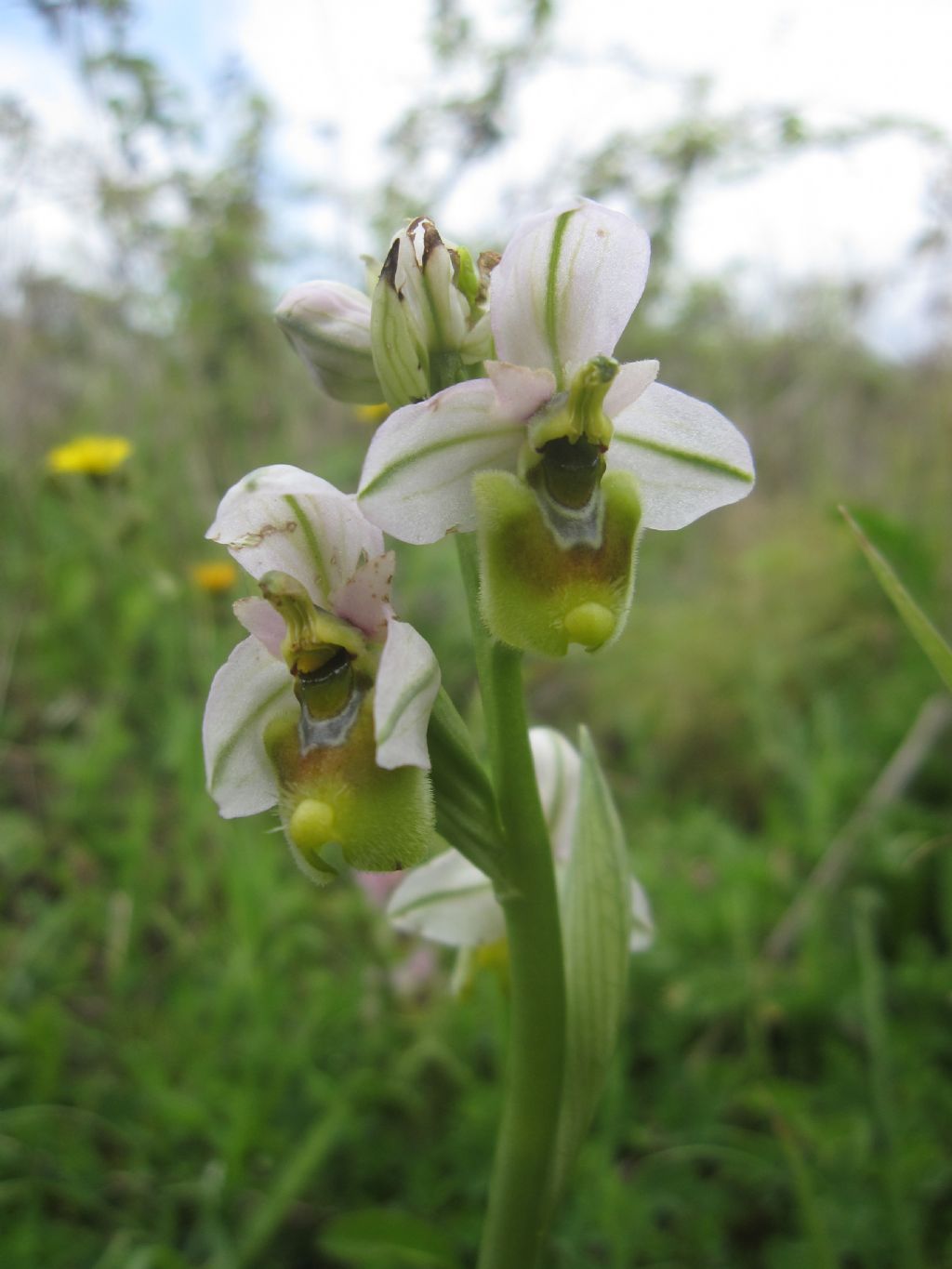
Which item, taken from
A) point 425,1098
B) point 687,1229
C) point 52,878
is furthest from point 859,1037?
point 52,878

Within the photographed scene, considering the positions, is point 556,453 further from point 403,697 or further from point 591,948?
point 591,948

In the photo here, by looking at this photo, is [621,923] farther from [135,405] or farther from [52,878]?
[135,405]

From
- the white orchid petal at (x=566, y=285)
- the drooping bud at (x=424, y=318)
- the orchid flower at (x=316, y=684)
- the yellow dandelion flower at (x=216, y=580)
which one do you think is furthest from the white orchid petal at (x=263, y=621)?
the yellow dandelion flower at (x=216, y=580)

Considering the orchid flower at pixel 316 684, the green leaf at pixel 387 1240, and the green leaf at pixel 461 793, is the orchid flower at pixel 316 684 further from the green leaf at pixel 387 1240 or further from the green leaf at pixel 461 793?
the green leaf at pixel 387 1240

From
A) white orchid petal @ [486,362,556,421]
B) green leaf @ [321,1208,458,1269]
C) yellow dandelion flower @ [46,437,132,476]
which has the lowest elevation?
green leaf @ [321,1208,458,1269]

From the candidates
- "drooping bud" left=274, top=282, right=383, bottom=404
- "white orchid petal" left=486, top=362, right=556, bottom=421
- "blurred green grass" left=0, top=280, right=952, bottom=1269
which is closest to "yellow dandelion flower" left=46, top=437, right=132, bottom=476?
"blurred green grass" left=0, top=280, right=952, bottom=1269

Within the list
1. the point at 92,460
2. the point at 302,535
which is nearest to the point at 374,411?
the point at 302,535

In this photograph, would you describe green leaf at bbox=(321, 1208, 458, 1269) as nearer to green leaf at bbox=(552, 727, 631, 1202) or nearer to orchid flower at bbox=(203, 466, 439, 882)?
green leaf at bbox=(552, 727, 631, 1202)
